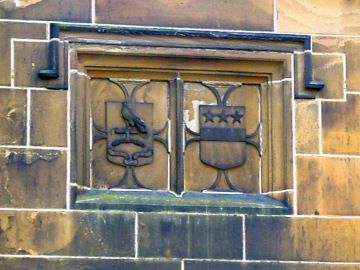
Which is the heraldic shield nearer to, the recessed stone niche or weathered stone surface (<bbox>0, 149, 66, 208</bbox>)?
the recessed stone niche

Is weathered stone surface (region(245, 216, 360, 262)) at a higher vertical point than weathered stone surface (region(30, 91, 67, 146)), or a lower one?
lower

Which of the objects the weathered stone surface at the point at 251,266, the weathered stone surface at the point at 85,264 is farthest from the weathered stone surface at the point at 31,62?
the weathered stone surface at the point at 251,266

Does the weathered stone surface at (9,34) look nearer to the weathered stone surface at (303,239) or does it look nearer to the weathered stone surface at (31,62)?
the weathered stone surface at (31,62)

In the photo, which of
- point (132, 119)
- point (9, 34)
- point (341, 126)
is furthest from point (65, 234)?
point (341, 126)

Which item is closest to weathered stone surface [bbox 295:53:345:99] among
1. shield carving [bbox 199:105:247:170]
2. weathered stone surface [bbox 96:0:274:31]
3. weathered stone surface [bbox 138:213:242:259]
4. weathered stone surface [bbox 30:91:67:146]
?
weathered stone surface [bbox 96:0:274:31]

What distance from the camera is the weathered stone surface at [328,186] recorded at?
755 centimetres

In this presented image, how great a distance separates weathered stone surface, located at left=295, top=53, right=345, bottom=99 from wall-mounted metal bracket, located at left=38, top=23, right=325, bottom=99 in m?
0.03

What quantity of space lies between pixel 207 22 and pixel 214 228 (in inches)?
44.4

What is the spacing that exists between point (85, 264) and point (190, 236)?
57 centimetres

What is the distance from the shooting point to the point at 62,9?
24.8 feet

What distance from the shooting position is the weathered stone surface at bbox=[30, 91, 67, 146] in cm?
739

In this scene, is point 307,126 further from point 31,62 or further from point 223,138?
point 31,62

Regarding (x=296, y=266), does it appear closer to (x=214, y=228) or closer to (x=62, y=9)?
(x=214, y=228)

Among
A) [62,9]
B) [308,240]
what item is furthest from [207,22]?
[308,240]
